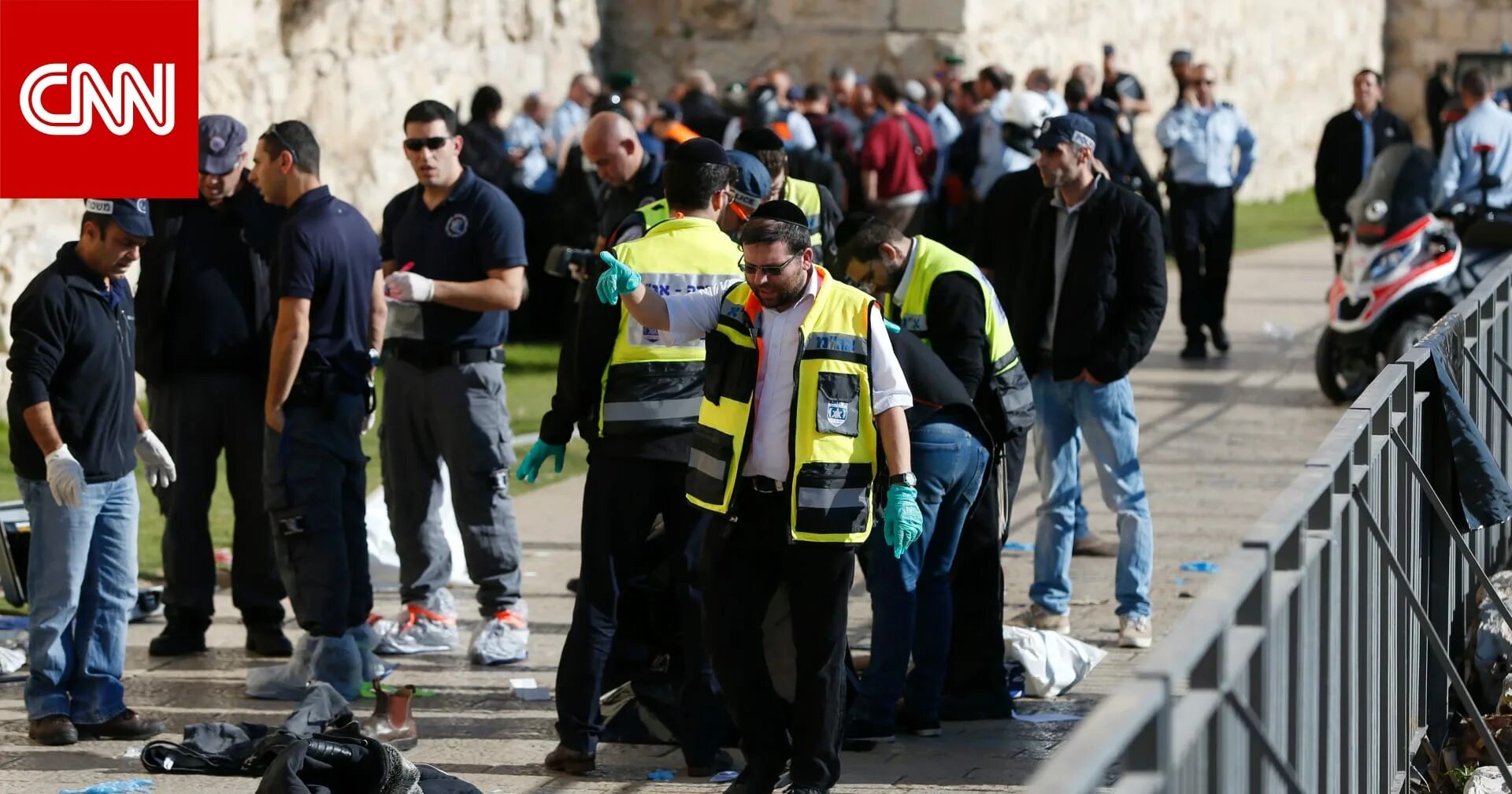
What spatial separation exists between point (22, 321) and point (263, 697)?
5.11 ft

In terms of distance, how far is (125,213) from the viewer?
6.77 m

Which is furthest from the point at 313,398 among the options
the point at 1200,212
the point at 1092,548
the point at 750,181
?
the point at 1200,212

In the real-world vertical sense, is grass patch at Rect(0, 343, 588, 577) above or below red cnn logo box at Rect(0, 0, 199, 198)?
below

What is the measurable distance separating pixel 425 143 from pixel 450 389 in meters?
0.88

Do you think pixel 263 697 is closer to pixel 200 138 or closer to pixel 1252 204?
pixel 200 138

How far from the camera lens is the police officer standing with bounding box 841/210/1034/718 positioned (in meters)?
6.95

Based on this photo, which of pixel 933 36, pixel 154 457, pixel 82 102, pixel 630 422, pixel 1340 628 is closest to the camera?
pixel 1340 628

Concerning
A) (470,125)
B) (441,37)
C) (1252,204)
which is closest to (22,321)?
(470,125)

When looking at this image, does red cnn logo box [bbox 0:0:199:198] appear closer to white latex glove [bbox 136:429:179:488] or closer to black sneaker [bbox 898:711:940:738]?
white latex glove [bbox 136:429:179:488]

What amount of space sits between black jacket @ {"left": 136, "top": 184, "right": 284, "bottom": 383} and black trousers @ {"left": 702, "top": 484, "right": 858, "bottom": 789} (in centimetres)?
266

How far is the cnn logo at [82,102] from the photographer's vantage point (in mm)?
12867

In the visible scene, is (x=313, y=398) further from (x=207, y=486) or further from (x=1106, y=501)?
(x=1106, y=501)

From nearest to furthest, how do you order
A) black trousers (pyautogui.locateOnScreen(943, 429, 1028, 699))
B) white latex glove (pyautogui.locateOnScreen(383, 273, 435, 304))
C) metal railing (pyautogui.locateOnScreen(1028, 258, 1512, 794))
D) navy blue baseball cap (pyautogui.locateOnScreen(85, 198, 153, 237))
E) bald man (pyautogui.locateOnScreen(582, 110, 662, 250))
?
metal railing (pyautogui.locateOnScreen(1028, 258, 1512, 794)) → navy blue baseball cap (pyautogui.locateOnScreen(85, 198, 153, 237)) → black trousers (pyautogui.locateOnScreen(943, 429, 1028, 699)) → white latex glove (pyautogui.locateOnScreen(383, 273, 435, 304)) → bald man (pyautogui.locateOnScreen(582, 110, 662, 250))

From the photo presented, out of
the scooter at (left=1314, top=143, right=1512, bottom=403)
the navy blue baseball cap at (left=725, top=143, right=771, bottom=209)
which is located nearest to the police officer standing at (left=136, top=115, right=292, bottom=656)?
the navy blue baseball cap at (left=725, top=143, right=771, bottom=209)
